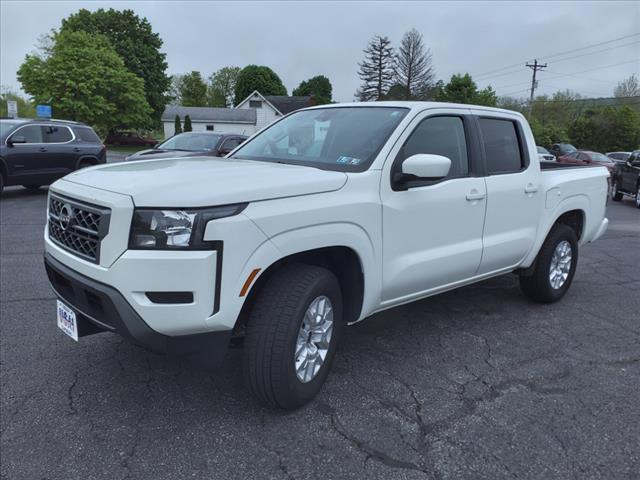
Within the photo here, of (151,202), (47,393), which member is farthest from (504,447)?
(47,393)

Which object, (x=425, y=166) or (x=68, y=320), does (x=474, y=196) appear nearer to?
(x=425, y=166)

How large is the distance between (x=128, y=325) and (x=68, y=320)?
0.73m

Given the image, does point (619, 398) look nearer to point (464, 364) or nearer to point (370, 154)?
point (464, 364)

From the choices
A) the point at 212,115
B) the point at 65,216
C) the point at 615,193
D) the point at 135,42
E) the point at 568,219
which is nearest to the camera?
the point at 65,216

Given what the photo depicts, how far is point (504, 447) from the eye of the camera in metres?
2.78

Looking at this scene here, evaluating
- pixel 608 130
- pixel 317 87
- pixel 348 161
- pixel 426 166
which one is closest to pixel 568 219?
pixel 426 166

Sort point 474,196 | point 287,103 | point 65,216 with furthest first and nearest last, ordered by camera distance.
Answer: point 287,103 < point 474,196 < point 65,216

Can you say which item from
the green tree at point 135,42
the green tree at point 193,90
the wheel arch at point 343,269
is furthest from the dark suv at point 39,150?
the green tree at point 193,90

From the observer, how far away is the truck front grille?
2.61 m

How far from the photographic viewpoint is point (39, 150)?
11.7 m

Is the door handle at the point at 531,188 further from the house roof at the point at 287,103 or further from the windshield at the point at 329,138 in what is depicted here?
the house roof at the point at 287,103

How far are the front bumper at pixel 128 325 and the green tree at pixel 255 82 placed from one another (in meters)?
87.6

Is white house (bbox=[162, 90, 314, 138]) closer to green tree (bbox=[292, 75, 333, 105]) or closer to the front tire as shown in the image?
green tree (bbox=[292, 75, 333, 105])

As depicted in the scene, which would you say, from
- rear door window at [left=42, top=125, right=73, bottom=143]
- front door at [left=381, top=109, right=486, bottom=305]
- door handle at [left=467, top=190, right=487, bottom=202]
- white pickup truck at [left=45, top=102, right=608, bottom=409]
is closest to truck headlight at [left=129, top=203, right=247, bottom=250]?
white pickup truck at [left=45, top=102, right=608, bottom=409]
